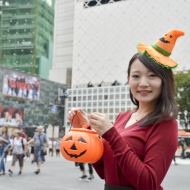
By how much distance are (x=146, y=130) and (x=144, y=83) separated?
0.26 meters

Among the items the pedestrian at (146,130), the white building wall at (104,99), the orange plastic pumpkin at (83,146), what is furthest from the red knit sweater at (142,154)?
the white building wall at (104,99)

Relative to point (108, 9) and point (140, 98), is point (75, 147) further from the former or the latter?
point (108, 9)

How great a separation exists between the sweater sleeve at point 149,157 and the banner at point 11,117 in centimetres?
5661

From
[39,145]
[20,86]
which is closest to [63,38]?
[20,86]

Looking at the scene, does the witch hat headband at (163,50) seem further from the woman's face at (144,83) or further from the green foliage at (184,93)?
the green foliage at (184,93)

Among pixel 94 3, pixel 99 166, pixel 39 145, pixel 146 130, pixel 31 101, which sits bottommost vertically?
pixel 39 145

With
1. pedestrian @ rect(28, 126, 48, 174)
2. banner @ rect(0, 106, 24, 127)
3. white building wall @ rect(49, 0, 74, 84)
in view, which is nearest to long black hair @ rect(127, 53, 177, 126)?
pedestrian @ rect(28, 126, 48, 174)

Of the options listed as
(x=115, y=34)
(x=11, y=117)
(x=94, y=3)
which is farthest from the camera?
(x=94, y=3)

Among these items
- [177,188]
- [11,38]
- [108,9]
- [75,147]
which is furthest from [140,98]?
[108,9]

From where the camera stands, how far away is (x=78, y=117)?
7.47 feet

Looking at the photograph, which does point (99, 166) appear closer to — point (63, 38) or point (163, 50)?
point (163, 50)

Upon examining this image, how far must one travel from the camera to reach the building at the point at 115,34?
74.6 metres

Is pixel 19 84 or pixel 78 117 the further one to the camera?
pixel 19 84

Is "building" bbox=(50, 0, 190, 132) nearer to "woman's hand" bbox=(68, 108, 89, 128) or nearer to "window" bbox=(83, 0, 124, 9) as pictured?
"window" bbox=(83, 0, 124, 9)
